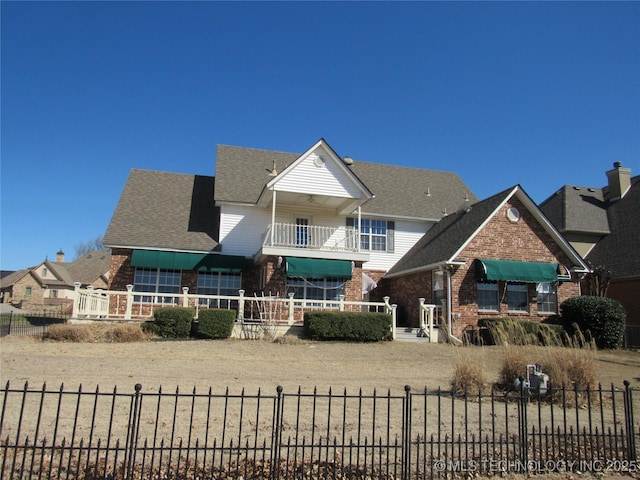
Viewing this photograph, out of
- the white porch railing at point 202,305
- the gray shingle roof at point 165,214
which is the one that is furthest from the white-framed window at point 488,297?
the gray shingle roof at point 165,214

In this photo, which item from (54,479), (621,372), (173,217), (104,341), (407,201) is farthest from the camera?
(407,201)

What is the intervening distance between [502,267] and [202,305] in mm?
13237

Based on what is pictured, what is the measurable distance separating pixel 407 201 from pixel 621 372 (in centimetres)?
1699

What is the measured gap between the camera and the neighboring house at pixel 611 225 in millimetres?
25125

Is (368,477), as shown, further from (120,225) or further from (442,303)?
(120,225)

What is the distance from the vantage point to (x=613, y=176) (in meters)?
31.4

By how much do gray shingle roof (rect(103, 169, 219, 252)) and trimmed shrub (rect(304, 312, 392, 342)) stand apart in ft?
28.2

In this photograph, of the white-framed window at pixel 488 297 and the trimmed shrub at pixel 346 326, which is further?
the white-framed window at pixel 488 297

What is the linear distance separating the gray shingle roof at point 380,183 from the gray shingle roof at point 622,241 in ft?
26.7

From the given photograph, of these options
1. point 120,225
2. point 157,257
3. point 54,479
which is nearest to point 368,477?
point 54,479

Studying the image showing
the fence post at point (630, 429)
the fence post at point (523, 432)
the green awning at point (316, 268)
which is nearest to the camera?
the fence post at point (523, 432)

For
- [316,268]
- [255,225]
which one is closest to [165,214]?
[255,225]

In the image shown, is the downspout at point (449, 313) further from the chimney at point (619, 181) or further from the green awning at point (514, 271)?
the chimney at point (619, 181)

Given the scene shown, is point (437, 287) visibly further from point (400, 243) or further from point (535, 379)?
point (535, 379)
